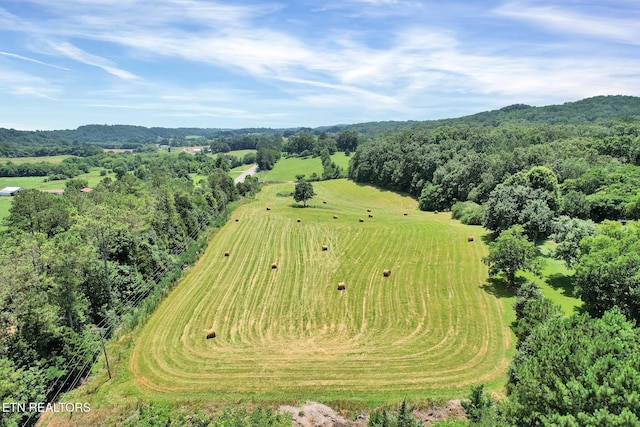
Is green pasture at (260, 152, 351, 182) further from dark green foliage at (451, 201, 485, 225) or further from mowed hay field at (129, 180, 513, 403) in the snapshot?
mowed hay field at (129, 180, 513, 403)

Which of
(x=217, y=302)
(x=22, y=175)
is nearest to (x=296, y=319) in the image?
(x=217, y=302)

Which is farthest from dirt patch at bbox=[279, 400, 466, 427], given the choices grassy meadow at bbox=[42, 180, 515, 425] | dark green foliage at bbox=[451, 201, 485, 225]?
dark green foliage at bbox=[451, 201, 485, 225]

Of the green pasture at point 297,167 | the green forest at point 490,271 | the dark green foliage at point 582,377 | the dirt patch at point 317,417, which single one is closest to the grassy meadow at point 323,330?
the dirt patch at point 317,417

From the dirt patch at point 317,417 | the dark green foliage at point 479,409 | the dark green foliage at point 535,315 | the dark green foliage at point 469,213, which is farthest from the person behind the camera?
the dark green foliage at point 469,213

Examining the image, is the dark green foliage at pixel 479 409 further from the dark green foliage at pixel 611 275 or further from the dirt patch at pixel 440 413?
the dark green foliage at pixel 611 275

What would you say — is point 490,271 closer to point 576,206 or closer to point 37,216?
point 576,206

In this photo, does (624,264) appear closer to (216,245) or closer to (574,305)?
(574,305)
